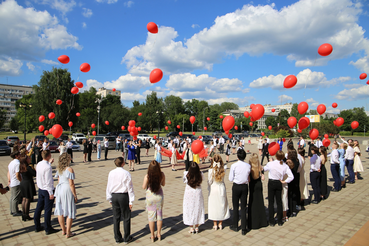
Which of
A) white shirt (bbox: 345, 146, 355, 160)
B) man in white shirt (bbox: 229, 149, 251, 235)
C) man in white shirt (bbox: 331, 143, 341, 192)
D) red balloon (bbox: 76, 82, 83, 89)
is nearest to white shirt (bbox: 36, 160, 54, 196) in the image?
man in white shirt (bbox: 229, 149, 251, 235)

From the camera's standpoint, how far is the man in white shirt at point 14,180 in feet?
18.1

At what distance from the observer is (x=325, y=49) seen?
8445mm

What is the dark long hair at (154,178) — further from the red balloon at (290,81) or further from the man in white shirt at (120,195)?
the red balloon at (290,81)

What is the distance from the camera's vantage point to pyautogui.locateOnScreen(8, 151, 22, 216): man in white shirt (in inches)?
217

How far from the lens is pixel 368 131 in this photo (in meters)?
71.4

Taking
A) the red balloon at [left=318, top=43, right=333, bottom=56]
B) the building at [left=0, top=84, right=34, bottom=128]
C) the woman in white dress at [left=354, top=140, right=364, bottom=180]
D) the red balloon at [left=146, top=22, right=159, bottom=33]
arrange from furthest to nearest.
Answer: the building at [left=0, top=84, right=34, bottom=128] < the woman in white dress at [left=354, top=140, right=364, bottom=180] < the red balloon at [left=146, top=22, right=159, bottom=33] < the red balloon at [left=318, top=43, right=333, bottom=56]

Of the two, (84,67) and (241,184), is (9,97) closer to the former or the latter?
(84,67)

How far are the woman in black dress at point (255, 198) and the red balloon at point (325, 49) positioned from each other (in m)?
5.97

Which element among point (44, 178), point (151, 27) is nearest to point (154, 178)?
point (44, 178)

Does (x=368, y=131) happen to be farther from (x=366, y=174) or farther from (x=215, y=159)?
(x=215, y=159)

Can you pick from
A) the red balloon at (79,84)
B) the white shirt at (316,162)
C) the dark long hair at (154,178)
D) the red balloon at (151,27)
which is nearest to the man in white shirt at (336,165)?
the white shirt at (316,162)

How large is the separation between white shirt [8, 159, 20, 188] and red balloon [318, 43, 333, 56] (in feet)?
34.3

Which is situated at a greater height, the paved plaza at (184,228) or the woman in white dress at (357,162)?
the woman in white dress at (357,162)

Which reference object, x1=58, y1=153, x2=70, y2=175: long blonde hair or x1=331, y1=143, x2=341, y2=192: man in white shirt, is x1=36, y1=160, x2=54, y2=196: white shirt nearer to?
x1=58, y1=153, x2=70, y2=175: long blonde hair
